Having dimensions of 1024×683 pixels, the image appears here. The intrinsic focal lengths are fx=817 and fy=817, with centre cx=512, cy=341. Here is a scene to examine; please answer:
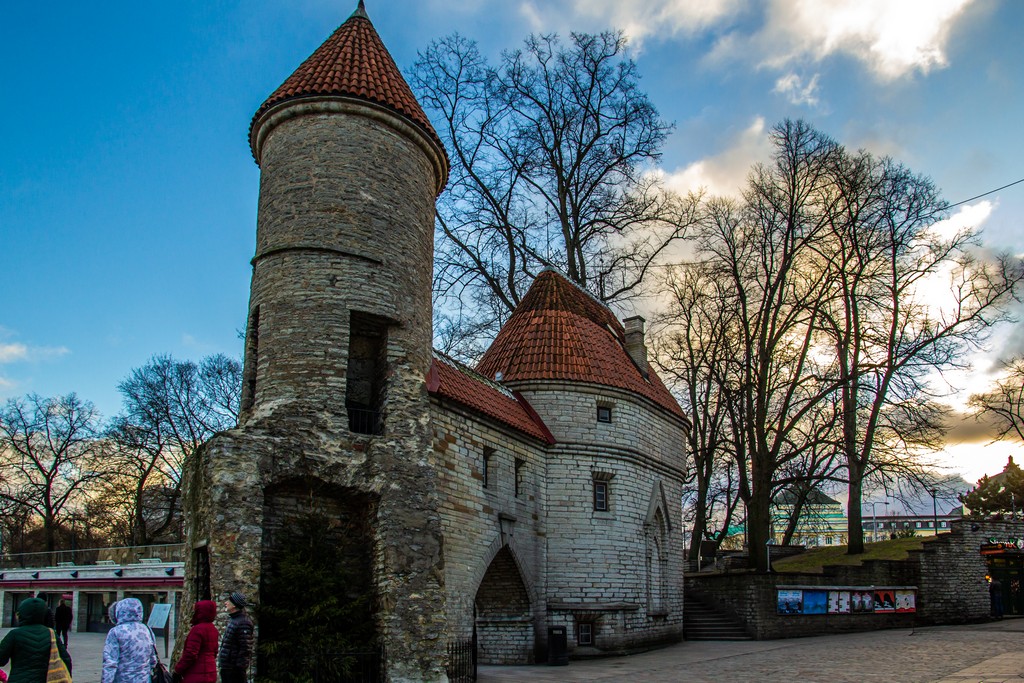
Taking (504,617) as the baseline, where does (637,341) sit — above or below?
above

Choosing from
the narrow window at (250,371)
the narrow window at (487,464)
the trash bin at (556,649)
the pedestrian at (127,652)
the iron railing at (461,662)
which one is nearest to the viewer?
the pedestrian at (127,652)

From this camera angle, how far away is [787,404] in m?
27.9

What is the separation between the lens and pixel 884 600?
26.5 meters

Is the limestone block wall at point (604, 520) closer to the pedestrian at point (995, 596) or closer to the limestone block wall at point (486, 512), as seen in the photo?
the limestone block wall at point (486, 512)

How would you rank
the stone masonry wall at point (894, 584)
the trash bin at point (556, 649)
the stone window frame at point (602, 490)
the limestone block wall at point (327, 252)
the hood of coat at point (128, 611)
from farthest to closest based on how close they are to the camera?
1. the stone masonry wall at point (894, 584)
2. the stone window frame at point (602, 490)
3. the trash bin at point (556, 649)
4. the limestone block wall at point (327, 252)
5. the hood of coat at point (128, 611)

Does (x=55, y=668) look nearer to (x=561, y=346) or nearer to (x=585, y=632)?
(x=585, y=632)

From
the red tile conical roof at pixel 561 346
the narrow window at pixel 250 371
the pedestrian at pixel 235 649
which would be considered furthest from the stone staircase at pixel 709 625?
the pedestrian at pixel 235 649

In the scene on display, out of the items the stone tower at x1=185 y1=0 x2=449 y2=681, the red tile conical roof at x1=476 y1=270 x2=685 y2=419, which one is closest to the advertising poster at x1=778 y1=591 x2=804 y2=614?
the red tile conical roof at x1=476 y1=270 x2=685 y2=419

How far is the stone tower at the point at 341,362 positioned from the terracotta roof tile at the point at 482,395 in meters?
0.96

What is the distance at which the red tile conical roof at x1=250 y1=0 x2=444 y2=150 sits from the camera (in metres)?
15.1

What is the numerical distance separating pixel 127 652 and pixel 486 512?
35.7 ft

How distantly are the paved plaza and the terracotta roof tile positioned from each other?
5210 mm

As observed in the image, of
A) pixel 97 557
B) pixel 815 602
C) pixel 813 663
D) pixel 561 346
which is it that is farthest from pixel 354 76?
pixel 97 557

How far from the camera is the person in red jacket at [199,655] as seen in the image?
291 inches
